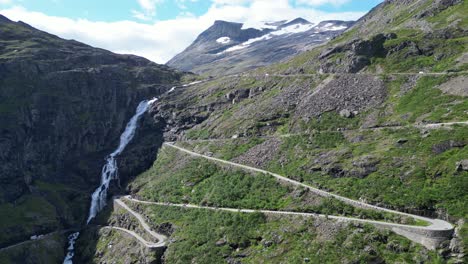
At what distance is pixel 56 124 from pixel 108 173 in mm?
25847

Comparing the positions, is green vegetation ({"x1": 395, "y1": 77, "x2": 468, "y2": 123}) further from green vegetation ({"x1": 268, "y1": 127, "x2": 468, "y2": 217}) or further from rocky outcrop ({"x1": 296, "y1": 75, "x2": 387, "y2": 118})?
rocky outcrop ({"x1": 296, "y1": 75, "x2": 387, "y2": 118})

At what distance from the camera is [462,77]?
8075 centimetres

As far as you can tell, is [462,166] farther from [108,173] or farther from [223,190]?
[108,173]

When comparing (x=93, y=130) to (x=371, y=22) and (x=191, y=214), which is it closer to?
(x=191, y=214)

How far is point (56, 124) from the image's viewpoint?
129375mm

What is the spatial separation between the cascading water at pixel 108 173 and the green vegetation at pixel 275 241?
26946mm

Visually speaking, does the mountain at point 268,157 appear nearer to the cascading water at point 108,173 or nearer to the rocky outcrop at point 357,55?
the rocky outcrop at point 357,55

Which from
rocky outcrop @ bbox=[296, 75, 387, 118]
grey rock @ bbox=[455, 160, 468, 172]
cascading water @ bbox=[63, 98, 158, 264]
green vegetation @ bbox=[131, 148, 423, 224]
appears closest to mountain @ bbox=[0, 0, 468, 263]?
grey rock @ bbox=[455, 160, 468, 172]

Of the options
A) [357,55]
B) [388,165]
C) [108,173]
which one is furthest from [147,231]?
[357,55]

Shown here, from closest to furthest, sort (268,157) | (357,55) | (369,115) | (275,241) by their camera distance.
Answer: (275,241) → (369,115) → (268,157) → (357,55)

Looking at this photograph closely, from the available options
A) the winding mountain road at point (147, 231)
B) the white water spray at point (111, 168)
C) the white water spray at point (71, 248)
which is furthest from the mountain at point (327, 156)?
the white water spray at point (111, 168)

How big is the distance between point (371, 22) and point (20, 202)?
443 feet

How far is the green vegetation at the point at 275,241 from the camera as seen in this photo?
4969cm

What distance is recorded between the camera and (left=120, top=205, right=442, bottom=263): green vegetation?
4969 centimetres
